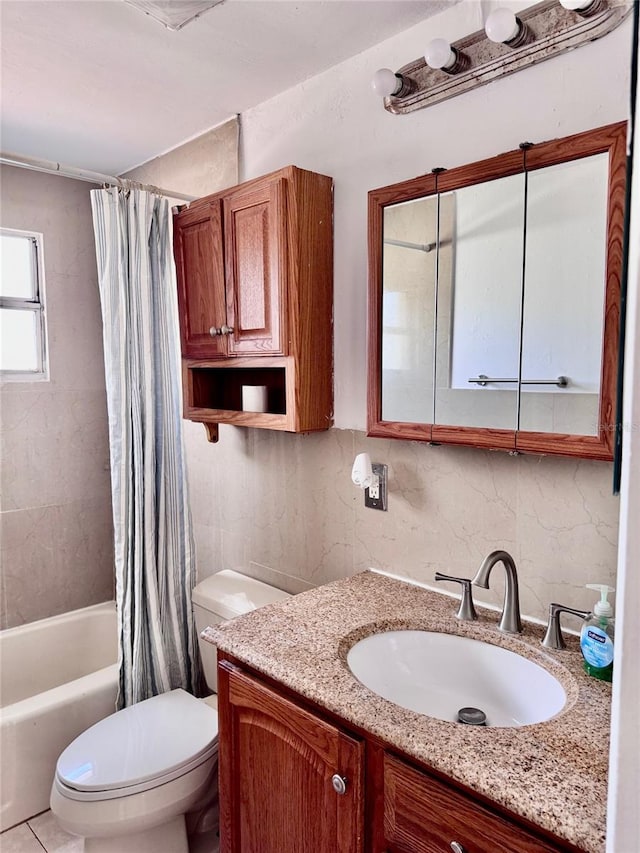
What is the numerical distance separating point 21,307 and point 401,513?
6.32 feet

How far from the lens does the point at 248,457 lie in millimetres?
2133

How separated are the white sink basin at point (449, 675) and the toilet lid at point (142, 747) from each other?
0.69m

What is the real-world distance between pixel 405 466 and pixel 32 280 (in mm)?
1933

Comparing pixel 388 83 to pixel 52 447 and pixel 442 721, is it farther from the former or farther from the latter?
A: pixel 52 447

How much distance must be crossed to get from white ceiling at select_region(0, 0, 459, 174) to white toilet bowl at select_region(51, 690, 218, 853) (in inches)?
75.8

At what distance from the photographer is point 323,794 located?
1117 mm

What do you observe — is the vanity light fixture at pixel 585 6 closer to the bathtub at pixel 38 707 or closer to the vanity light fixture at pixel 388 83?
the vanity light fixture at pixel 388 83

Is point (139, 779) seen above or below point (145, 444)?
below

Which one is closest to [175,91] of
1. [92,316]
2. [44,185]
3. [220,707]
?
[44,185]

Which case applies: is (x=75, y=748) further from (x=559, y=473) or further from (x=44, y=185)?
(x=44, y=185)

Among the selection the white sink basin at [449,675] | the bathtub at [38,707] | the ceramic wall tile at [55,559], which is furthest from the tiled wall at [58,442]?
the white sink basin at [449,675]

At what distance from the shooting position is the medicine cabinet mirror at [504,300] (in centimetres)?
115

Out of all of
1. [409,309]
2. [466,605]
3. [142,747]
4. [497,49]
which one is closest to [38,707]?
[142,747]

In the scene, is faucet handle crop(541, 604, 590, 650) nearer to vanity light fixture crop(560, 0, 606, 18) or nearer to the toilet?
the toilet
